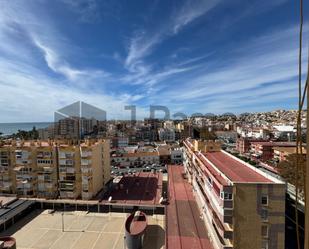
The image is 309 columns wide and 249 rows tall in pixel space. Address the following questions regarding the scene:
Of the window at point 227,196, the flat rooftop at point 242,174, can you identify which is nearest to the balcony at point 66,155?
the flat rooftop at point 242,174

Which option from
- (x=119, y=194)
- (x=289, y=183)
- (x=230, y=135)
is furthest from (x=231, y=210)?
(x=230, y=135)

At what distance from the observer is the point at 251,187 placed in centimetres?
1146

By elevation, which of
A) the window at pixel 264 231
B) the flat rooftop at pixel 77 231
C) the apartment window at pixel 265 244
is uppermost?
the window at pixel 264 231

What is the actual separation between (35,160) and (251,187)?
877 inches

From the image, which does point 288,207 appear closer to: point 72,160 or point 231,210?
point 231,210

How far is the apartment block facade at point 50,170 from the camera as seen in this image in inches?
944

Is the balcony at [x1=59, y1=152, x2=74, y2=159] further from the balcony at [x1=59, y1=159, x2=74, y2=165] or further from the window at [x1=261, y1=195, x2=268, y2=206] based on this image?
the window at [x1=261, y1=195, x2=268, y2=206]

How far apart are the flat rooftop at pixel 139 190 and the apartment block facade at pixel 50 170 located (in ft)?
9.12

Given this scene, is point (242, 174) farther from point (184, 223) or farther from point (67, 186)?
point (67, 186)

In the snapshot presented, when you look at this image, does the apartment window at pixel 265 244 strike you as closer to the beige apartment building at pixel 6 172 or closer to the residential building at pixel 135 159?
the beige apartment building at pixel 6 172

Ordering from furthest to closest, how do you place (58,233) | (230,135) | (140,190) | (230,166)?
(230,135), (140,190), (58,233), (230,166)

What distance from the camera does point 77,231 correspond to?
19.2 metres

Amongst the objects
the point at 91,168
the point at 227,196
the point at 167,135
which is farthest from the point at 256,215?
the point at 167,135

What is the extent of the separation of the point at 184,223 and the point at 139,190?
32.7 feet
